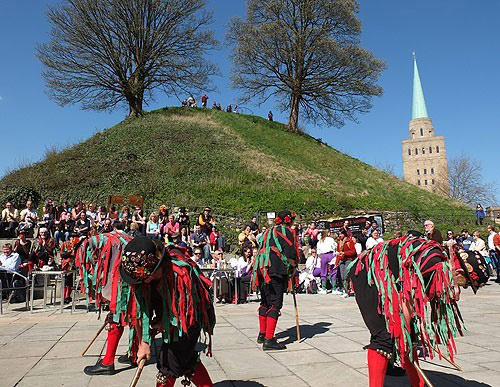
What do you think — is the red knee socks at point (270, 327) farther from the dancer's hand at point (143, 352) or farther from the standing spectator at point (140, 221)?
the standing spectator at point (140, 221)

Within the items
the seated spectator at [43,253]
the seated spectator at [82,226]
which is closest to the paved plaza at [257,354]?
the seated spectator at [43,253]

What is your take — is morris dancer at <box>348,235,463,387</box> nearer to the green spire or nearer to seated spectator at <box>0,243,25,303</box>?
seated spectator at <box>0,243,25,303</box>

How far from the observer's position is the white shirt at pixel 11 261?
1007 centimetres

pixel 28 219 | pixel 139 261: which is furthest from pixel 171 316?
pixel 28 219

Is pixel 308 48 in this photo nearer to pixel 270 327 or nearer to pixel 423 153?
pixel 270 327

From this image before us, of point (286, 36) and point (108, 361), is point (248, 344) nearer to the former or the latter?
point (108, 361)

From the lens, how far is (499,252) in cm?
1378

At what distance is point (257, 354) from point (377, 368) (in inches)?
95.7

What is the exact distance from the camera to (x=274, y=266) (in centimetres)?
610

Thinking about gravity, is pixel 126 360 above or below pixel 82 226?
below

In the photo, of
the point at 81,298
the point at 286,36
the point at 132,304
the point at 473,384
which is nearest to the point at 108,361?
the point at 132,304

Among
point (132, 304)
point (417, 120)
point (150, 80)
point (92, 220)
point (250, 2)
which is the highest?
point (417, 120)

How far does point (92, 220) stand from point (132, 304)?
14.6 meters

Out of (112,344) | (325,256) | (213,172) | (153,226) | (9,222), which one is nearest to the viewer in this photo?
(112,344)
